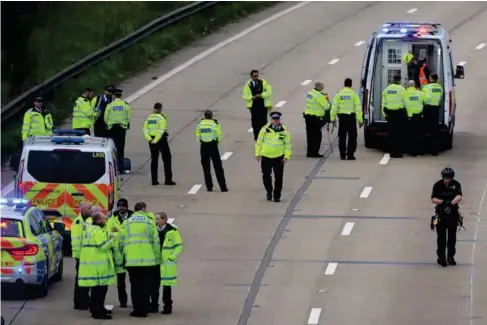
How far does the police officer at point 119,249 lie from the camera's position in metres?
22.9

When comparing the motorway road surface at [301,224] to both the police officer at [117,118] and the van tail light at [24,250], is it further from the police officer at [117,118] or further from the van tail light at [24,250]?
the police officer at [117,118]

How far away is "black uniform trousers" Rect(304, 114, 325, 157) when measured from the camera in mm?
33969

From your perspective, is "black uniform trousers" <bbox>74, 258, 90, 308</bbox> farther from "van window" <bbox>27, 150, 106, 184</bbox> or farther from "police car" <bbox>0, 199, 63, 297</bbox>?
"van window" <bbox>27, 150, 106, 184</bbox>

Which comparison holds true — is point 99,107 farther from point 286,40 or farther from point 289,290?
point 286,40

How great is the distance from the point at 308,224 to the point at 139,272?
630 centimetres

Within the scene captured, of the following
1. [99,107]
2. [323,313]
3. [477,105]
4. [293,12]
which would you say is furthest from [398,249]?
[293,12]

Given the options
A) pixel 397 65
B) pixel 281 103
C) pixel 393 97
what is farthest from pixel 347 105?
pixel 281 103

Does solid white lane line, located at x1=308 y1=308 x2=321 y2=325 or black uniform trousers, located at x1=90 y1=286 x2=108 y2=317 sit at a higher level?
black uniform trousers, located at x1=90 y1=286 x2=108 y2=317

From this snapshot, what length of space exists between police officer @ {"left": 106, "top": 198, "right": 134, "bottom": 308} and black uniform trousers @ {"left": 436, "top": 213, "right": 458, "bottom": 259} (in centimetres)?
467

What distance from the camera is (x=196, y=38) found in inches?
1934

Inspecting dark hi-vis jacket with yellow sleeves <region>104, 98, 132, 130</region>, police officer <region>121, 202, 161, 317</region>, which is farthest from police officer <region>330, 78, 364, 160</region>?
police officer <region>121, 202, 161, 317</region>

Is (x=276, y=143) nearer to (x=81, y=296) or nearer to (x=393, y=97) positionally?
(x=393, y=97)

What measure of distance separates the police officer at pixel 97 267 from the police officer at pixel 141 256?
253 millimetres

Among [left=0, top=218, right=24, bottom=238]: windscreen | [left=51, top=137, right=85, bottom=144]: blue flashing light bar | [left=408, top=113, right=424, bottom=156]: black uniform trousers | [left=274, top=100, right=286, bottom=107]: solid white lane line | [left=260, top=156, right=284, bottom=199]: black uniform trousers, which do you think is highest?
[left=51, top=137, right=85, bottom=144]: blue flashing light bar
